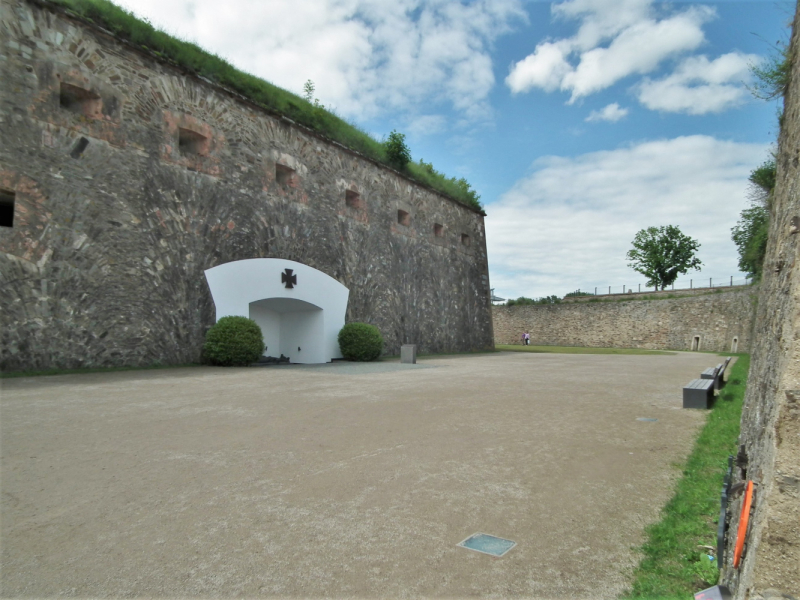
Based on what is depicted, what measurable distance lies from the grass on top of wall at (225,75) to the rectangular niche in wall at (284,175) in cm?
168

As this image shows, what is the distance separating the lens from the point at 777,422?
1657 millimetres

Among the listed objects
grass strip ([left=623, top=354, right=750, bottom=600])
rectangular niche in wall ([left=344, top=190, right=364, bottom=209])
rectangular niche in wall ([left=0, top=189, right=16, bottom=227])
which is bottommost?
grass strip ([left=623, top=354, right=750, bottom=600])

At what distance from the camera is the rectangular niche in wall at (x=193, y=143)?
42.1 feet

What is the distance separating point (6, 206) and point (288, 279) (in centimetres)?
661

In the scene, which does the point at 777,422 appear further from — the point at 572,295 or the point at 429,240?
the point at 572,295

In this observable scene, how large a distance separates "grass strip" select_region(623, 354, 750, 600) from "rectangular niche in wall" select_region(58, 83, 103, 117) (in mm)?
12278

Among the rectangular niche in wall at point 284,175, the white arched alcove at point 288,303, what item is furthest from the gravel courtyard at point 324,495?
the rectangular niche in wall at point 284,175

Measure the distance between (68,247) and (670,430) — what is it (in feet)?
35.3

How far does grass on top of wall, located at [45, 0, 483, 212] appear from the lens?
11.3 metres

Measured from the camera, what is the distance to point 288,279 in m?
14.6

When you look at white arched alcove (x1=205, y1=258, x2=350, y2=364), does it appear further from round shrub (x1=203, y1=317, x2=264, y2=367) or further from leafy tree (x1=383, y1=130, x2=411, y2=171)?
leafy tree (x1=383, y1=130, x2=411, y2=171)

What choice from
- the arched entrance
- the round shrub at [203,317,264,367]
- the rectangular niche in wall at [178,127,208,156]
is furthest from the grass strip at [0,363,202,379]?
the rectangular niche in wall at [178,127,208,156]

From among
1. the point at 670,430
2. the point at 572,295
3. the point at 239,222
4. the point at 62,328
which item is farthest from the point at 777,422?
the point at 572,295

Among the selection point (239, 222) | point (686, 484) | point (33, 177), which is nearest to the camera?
point (686, 484)
